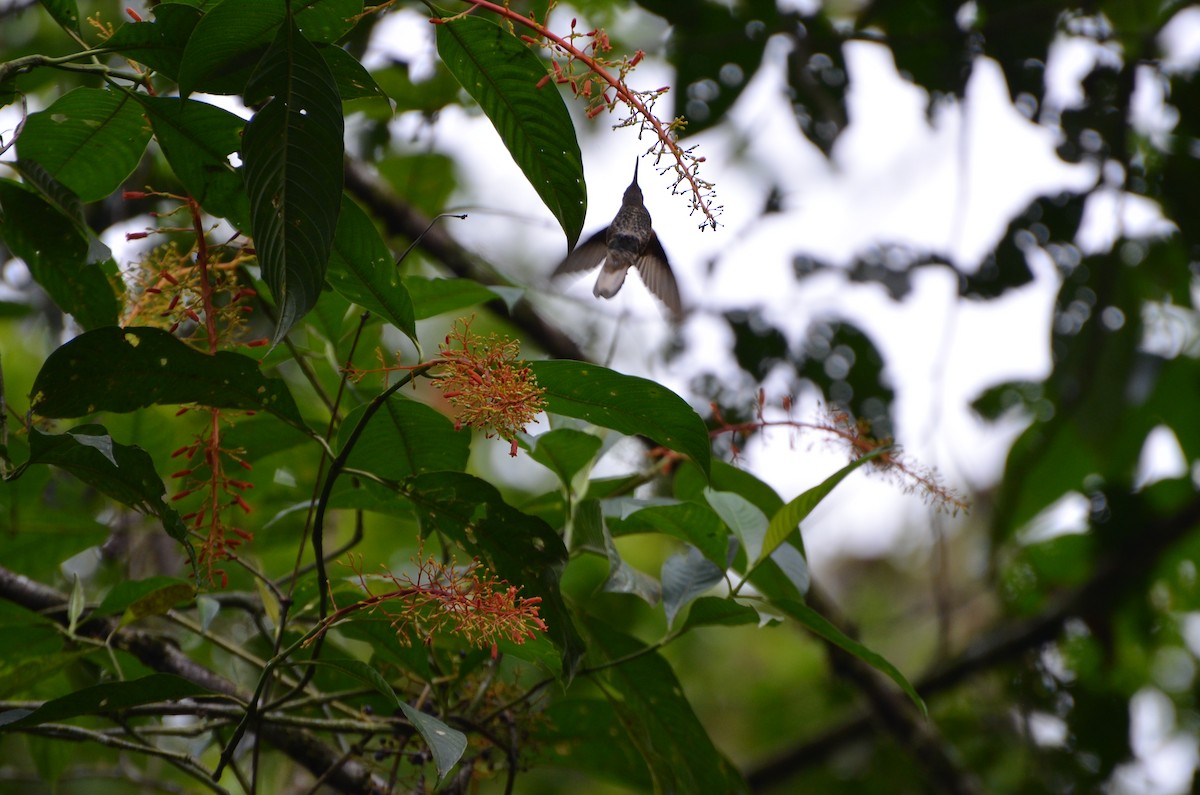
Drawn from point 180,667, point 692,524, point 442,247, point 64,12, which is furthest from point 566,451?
point 442,247

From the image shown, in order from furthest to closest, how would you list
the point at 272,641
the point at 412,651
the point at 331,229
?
1. the point at 272,641
2. the point at 412,651
3. the point at 331,229

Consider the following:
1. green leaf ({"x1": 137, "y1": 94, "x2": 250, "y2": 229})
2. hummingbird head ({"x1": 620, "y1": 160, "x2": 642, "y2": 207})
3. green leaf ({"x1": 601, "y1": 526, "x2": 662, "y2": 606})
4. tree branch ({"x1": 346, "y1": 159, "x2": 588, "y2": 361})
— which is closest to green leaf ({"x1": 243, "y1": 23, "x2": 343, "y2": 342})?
green leaf ({"x1": 137, "y1": 94, "x2": 250, "y2": 229})

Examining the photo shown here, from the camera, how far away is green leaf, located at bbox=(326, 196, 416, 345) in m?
0.78

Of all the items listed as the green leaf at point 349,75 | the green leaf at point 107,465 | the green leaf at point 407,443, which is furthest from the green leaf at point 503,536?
the green leaf at point 349,75

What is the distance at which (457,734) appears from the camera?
0.72 meters

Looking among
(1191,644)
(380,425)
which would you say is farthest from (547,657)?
(1191,644)

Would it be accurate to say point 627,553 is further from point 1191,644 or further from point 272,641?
point 272,641

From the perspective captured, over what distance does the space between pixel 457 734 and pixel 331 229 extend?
1.20 feet

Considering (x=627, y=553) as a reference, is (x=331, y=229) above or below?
above

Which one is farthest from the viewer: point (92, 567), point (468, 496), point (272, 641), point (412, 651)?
point (92, 567)

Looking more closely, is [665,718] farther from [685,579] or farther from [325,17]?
[325,17]

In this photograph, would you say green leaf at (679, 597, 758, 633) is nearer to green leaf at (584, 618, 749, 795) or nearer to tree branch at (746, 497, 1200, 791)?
green leaf at (584, 618, 749, 795)

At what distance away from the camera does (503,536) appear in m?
0.80

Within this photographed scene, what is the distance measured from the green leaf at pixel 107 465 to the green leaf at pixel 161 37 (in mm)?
279
